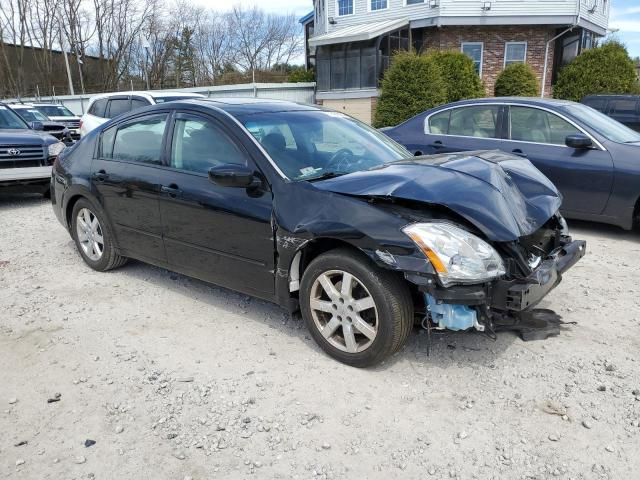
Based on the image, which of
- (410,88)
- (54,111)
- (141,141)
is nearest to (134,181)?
(141,141)

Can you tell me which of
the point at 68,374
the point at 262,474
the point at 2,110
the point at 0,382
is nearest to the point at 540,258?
the point at 262,474

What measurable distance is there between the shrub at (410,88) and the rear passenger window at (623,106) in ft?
19.7

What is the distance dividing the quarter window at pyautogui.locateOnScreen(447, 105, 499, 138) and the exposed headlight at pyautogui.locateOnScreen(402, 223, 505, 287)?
163 inches

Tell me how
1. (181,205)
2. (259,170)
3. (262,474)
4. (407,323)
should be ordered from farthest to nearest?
1. (181,205)
2. (259,170)
3. (407,323)
4. (262,474)

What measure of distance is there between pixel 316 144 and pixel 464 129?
3.59 meters

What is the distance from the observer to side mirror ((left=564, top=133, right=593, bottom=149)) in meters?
5.92

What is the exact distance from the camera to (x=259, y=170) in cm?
360

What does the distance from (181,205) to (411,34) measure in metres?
21.2

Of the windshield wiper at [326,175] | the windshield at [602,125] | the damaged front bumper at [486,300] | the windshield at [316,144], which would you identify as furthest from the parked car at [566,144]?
the windshield wiper at [326,175]

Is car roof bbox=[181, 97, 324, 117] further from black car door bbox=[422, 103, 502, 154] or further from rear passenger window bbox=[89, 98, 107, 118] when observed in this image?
rear passenger window bbox=[89, 98, 107, 118]

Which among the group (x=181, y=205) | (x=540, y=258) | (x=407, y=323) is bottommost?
(x=407, y=323)

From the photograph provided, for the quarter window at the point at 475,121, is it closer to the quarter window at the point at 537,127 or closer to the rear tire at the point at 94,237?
the quarter window at the point at 537,127

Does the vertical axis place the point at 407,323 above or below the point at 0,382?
above

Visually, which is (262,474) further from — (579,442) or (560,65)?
(560,65)
